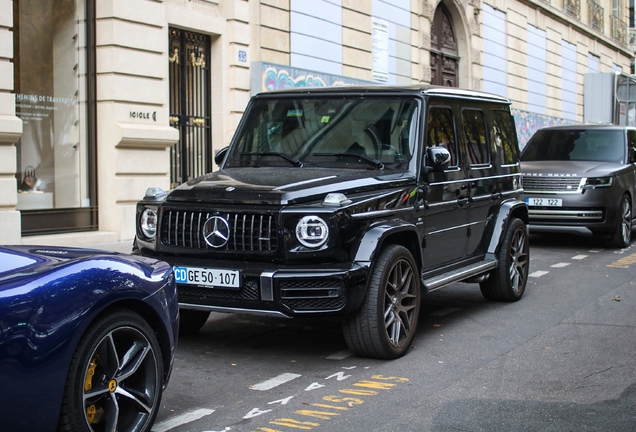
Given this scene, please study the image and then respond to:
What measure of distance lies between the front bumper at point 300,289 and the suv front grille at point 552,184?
8580 mm

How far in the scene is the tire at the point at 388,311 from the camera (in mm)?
5934

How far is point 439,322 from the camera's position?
7.79 metres

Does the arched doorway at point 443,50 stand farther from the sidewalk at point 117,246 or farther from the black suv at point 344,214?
the black suv at point 344,214

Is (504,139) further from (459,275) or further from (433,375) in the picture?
(433,375)

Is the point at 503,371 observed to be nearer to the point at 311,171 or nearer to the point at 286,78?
the point at 311,171

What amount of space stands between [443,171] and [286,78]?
11115 millimetres

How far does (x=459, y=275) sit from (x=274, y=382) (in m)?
2.34

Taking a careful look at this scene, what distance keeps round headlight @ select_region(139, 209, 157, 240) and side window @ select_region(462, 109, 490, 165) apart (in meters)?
3.07

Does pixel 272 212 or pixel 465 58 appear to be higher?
pixel 465 58

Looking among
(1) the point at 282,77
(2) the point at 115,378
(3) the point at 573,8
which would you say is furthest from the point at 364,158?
(3) the point at 573,8

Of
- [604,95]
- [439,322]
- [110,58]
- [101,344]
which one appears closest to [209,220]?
[101,344]

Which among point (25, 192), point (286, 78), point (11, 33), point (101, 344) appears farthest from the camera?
point (286, 78)

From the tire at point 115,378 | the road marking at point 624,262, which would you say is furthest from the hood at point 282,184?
the road marking at point 624,262

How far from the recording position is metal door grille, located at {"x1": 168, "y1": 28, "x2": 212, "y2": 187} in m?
15.8
